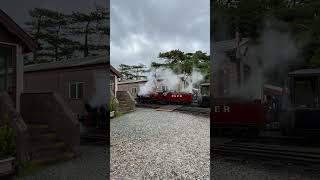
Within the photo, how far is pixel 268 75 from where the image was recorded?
17.9 feet

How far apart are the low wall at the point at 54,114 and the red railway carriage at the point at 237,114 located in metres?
1.90

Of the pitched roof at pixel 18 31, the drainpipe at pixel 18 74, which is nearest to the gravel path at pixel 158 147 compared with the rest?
the drainpipe at pixel 18 74

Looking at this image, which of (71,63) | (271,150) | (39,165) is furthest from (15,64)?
(271,150)

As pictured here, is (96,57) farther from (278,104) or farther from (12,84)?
(278,104)

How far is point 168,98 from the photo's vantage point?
5777 millimetres

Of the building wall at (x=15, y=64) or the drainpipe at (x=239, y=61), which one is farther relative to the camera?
the drainpipe at (x=239, y=61)

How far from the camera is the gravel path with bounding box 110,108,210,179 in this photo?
554 centimetres

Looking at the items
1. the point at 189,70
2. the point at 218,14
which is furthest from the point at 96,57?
the point at 218,14

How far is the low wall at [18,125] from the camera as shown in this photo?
4833 millimetres

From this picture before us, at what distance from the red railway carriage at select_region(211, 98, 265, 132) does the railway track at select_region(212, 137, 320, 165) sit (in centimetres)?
21

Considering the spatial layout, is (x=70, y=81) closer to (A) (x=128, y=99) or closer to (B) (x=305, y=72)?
(A) (x=128, y=99)

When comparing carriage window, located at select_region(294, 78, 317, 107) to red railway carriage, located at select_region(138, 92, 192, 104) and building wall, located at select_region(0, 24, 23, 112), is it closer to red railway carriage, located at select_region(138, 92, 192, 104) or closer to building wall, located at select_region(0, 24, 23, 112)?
red railway carriage, located at select_region(138, 92, 192, 104)

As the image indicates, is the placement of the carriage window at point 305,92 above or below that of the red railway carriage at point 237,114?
above

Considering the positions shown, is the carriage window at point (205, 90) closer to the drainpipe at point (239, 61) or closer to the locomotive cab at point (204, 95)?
→ the locomotive cab at point (204, 95)
